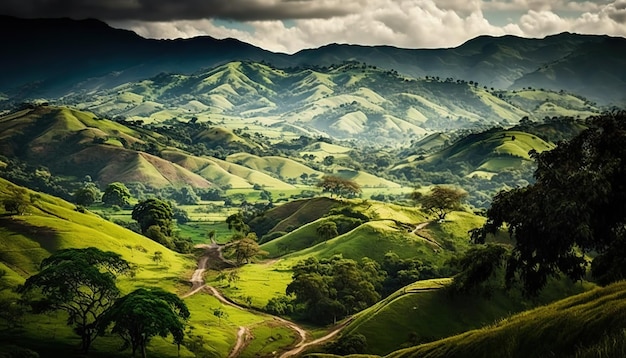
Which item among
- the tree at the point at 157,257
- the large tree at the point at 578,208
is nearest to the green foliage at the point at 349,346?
the large tree at the point at 578,208

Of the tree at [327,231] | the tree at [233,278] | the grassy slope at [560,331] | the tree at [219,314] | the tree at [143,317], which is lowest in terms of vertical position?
the tree at [233,278]

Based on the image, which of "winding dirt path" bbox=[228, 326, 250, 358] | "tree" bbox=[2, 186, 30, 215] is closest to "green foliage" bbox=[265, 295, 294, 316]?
"winding dirt path" bbox=[228, 326, 250, 358]

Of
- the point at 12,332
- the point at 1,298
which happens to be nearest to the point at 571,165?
the point at 12,332

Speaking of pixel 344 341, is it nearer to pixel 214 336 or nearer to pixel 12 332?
pixel 214 336

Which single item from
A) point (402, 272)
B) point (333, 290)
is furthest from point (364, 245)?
point (333, 290)

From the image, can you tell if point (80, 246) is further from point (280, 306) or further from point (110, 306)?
point (110, 306)

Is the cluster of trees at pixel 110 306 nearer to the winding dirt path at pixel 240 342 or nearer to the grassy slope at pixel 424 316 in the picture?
the winding dirt path at pixel 240 342
